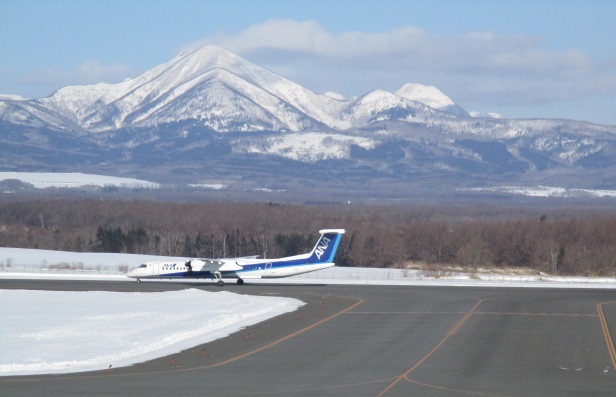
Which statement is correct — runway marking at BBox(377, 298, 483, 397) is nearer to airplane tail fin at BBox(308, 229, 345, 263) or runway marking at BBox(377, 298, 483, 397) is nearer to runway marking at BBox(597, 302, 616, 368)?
runway marking at BBox(597, 302, 616, 368)

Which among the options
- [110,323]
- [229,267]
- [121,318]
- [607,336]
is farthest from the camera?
[229,267]

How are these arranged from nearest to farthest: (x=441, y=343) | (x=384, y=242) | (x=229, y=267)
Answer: (x=441, y=343) < (x=229, y=267) < (x=384, y=242)

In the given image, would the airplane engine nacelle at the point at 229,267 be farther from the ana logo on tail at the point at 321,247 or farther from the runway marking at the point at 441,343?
the runway marking at the point at 441,343

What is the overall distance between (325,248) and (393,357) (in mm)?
36274

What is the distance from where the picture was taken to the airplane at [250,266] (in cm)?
7612

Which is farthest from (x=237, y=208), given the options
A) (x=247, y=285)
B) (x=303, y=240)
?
(x=247, y=285)

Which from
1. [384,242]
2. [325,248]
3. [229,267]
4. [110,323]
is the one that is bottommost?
[110,323]

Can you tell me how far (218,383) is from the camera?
33875mm

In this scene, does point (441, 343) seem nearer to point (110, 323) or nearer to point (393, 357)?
point (393, 357)

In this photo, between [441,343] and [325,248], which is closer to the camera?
[441,343]

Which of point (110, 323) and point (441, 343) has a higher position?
point (110, 323)

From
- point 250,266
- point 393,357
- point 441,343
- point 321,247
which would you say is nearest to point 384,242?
point 250,266

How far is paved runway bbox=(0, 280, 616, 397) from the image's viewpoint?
109 ft

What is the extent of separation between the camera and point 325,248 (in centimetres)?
7612
